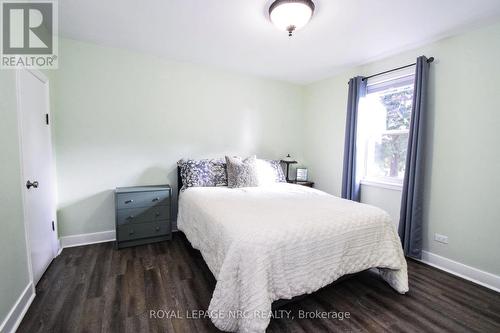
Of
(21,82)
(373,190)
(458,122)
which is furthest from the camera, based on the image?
(373,190)

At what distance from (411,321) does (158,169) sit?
309 centimetres

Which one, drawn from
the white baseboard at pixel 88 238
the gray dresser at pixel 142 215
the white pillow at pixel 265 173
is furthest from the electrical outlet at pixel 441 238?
the white baseboard at pixel 88 238

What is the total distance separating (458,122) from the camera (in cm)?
232

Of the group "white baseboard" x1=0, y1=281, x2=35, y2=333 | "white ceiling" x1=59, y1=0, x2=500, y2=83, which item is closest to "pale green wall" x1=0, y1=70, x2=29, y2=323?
"white baseboard" x1=0, y1=281, x2=35, y2=333

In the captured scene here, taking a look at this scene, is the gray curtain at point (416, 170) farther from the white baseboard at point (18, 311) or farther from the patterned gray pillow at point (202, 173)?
the white baseboard at point (18, 311)

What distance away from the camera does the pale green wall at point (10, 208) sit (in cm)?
141

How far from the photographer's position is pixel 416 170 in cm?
250

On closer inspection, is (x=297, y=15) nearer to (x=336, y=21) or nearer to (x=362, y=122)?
(x=336, y=21)

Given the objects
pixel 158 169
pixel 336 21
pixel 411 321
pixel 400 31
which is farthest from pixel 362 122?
pixel 158 169

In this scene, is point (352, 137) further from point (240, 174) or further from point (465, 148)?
point (240, 174)

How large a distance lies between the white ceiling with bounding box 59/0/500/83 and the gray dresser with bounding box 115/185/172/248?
70.3 inches

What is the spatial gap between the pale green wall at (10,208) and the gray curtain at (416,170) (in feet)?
11.7

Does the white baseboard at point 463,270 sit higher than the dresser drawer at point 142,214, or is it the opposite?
the dresser drawer at point 142,214

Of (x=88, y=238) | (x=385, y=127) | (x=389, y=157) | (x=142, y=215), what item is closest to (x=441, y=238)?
(x=389, y=157)
